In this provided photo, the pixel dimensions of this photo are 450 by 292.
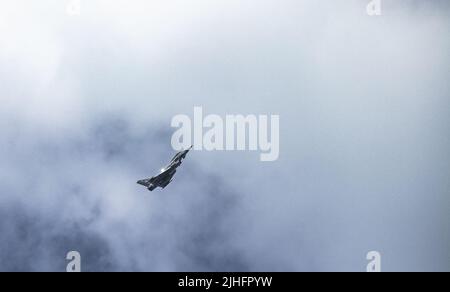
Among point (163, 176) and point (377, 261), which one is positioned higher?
point (163, 176)

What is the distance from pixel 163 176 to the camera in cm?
5766
